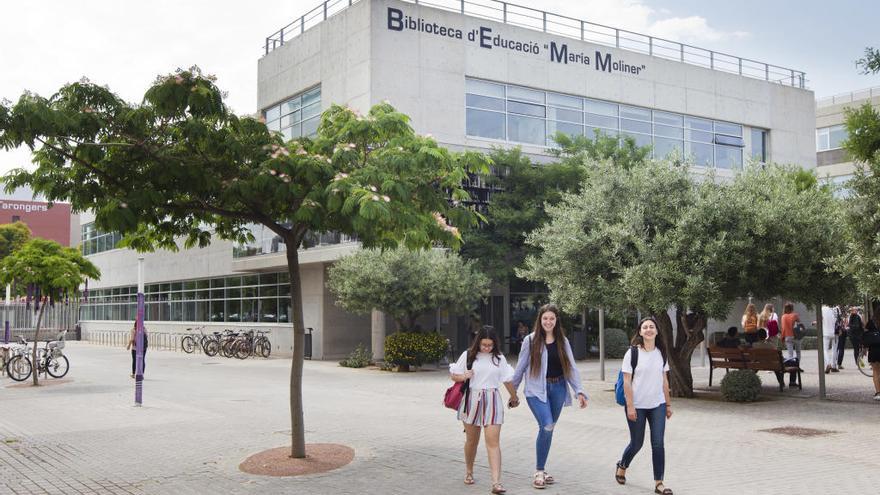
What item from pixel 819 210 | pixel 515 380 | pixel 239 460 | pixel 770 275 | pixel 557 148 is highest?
pixel 557 148

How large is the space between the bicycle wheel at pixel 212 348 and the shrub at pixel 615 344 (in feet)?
47.0

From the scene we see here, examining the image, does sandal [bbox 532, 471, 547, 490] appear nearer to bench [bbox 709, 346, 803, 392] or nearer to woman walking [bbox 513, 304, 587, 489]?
woman walking [bbox 513, 304, 587, 489]

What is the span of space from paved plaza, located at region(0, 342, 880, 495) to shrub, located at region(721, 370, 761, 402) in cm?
31

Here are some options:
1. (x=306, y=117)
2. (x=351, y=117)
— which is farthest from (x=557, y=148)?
(x=351, y=117)

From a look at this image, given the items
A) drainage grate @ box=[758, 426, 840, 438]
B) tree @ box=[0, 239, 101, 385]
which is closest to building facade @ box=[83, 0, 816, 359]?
tree @ box=[0, 239, 101, 385]

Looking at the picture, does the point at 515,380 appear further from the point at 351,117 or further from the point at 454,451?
the point at 351,117

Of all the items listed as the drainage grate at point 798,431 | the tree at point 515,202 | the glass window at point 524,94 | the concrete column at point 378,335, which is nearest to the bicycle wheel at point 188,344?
the concrete column at point 378,335

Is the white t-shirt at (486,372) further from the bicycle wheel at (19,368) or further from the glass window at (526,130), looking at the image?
the glass window at (526,130)

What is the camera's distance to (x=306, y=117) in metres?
29.5

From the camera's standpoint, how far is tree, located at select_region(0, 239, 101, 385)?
808 inches

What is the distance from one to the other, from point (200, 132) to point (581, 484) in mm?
5226

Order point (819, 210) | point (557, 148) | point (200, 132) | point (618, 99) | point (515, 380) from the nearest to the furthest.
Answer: point (515, 380) < point (200, 132) < point (819, 210) < point (557, 148) < point (618, 99)

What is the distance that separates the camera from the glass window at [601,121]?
99.4 ft

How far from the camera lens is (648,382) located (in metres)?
7.80
